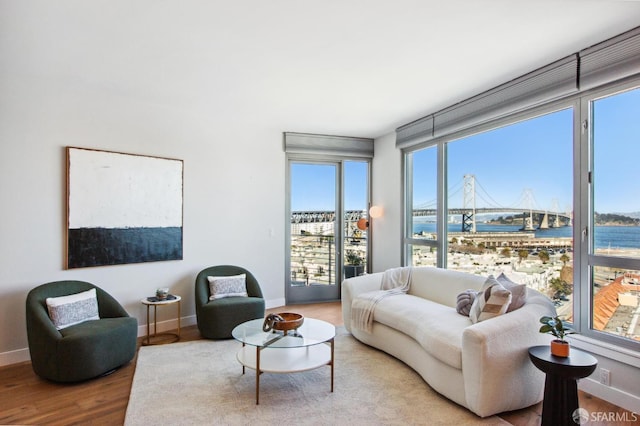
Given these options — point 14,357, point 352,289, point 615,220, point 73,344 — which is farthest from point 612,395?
point 14,357

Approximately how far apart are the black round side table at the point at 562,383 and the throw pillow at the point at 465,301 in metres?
0.90

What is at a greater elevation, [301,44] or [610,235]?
[301,44]

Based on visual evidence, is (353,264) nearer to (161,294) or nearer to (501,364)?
(161,294)

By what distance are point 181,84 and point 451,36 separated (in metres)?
2.51

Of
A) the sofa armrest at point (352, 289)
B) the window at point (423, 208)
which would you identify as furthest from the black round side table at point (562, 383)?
the window at point (423, 208)

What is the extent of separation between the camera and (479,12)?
2.32 meters

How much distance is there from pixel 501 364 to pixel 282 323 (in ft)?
5.25

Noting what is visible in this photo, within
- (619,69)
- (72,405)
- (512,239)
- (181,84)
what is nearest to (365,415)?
(72,405)

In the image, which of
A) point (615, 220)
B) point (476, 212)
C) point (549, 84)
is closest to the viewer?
point (615, 220)

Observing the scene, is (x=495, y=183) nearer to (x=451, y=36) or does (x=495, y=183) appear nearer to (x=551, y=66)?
(x=551, y=66)

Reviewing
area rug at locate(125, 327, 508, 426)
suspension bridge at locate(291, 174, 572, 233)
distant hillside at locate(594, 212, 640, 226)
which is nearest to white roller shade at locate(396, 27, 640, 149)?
suspension bridge at locate(291, 174, 572, 233)

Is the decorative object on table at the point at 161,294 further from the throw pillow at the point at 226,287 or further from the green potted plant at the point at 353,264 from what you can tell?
the green potted plant at the point at 353,264

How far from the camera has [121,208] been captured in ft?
13.0

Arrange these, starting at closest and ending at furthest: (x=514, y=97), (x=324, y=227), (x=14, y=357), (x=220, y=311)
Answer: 1. (x=14, y=357)
2. (x=514, y=97)
3. (x=220, y=311)
4. (x=324, y=227)
